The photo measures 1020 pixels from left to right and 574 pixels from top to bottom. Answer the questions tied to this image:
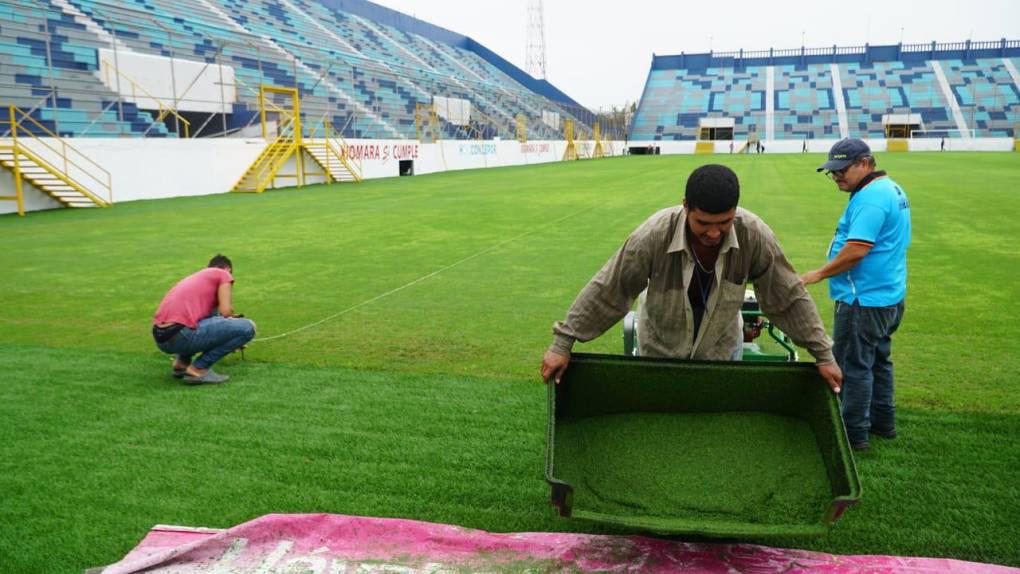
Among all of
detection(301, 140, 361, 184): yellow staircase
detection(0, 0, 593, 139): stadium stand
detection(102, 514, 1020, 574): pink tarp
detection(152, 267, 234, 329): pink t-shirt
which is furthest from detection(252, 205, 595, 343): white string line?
detection(301, 140, 361, 184): yellow staircase

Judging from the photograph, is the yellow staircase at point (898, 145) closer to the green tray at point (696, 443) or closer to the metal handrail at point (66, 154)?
the metal handrail at point (66, 154)

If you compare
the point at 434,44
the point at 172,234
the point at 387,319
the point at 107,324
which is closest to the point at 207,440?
the point at 387,319

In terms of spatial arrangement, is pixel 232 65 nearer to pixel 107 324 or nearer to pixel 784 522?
pixel 107 324

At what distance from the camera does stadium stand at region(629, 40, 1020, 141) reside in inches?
2542

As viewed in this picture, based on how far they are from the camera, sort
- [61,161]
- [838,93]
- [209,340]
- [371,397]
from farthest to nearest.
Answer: [838,93] → [61,161] → [209,340] → [371,397]

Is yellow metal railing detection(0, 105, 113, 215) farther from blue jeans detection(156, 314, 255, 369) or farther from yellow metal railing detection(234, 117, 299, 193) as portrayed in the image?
blue jeans detection(156, 314, 255, 369)

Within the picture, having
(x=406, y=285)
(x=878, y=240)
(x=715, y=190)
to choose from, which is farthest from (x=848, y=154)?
(x=406, y=285)

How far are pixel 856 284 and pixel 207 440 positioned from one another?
12.4ft

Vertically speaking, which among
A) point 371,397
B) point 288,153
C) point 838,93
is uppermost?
point 838,93

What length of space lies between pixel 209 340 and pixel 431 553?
9.89ft

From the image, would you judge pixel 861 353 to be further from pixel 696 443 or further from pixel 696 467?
pixel 696 467

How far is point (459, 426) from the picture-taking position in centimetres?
482

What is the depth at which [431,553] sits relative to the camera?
3.35m

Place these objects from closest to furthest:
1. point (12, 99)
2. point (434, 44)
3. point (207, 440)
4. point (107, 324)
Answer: point (207, 440) < point (107, 324) < point (12, 99) < point (434, 44)
